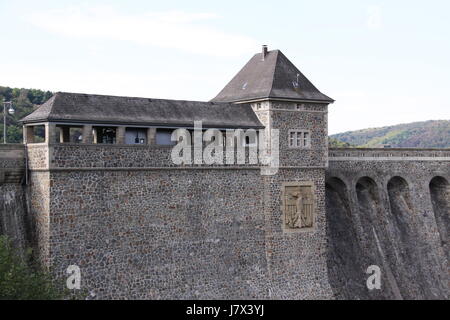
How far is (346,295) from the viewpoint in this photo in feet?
116

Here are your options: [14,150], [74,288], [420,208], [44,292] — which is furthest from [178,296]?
[420,208]

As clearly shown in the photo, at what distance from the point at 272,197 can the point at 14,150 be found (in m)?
11.8

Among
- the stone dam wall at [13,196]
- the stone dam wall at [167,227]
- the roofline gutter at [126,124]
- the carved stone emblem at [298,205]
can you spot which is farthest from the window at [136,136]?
the carved stone emblem at [298,205]

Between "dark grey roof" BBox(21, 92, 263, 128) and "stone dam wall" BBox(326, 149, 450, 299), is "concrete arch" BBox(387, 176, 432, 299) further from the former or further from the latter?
"dark grey roof" BBox(21, 92, 263, 128)

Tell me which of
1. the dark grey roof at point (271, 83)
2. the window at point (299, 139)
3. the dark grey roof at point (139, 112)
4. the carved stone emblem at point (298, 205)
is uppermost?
the dark grey roof at point (271, 83)

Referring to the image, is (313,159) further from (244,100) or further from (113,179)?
(113,179)

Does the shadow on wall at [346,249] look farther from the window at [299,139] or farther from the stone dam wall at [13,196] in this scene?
the stone dam wall at [13,196]

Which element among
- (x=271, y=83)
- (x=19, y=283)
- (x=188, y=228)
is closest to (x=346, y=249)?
(x=271, y=83)

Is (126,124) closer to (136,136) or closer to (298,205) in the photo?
(136,136)

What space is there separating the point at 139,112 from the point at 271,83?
7117 millimetres

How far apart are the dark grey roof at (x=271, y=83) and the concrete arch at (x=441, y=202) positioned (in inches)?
580

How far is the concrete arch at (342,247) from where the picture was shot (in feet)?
117

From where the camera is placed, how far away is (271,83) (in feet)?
107

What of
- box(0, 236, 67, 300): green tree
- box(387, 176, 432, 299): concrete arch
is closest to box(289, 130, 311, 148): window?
box(387, 176, 432, 299): concrete arch
